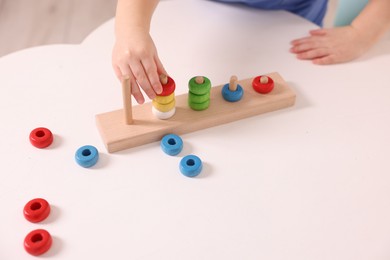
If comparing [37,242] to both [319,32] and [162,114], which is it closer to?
[162,114]

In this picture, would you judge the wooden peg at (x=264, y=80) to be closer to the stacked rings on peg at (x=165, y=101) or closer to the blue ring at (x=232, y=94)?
the blue ring at (x=232, y=94)

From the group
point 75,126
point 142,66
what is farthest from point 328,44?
point 75,126

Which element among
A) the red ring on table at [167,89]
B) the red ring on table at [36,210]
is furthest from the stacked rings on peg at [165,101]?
the red ring on table at [36,210]

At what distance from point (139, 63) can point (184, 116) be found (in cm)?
11

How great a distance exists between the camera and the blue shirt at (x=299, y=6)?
0.95m

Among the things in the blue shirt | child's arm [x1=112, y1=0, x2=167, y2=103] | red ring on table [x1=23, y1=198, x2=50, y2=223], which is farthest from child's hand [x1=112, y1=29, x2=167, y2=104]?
the blue shirt

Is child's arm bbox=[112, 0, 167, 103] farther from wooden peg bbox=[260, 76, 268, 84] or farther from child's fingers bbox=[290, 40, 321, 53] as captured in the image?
child's fingers bbox=[290, 40, 321, 53]

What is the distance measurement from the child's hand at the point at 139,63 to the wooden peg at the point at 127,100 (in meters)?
0.03

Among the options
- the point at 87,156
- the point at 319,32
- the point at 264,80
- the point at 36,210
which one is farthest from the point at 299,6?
the point at 36,210

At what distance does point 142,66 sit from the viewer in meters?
0.70

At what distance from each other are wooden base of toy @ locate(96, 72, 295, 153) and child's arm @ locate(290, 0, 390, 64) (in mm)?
120

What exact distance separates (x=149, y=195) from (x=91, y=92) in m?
0.23

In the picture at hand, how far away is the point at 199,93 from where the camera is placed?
70 cm

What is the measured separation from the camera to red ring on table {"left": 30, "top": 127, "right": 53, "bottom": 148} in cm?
66
